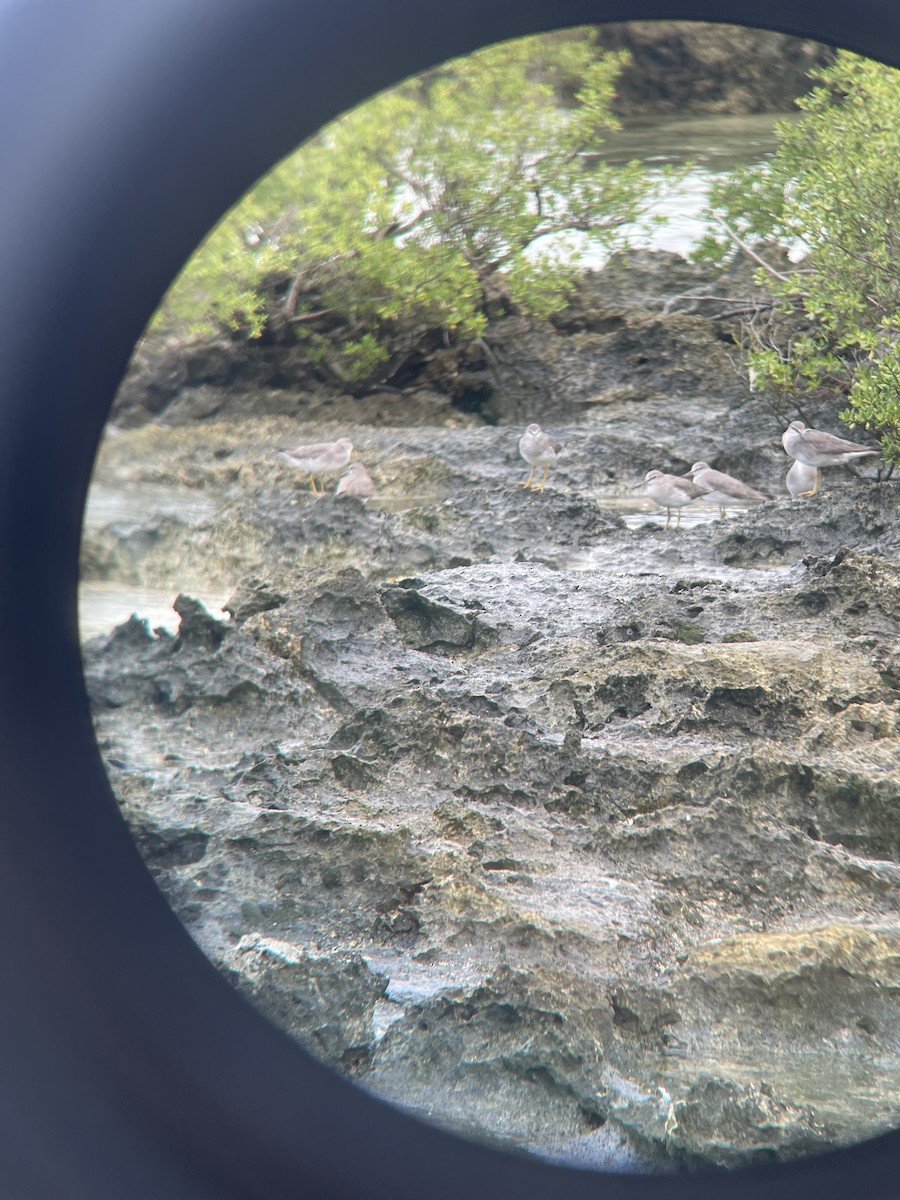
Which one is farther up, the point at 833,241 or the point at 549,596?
the point at 833,241

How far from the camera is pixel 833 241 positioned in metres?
1.89

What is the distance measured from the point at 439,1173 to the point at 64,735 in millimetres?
827

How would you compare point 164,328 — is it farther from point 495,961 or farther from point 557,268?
point 495,961

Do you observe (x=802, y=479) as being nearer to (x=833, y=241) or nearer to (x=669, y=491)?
(x=669, y=491)

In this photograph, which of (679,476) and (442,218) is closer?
(442,218)

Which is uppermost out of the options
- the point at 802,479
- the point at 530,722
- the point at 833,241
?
the point at 833,241

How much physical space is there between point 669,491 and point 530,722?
508mm

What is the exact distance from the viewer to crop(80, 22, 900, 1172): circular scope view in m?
1.84

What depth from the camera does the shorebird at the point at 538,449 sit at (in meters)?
1.97

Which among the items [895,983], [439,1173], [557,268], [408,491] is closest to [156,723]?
[408,491]

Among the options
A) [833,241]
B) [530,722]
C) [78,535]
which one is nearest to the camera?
[78,535]

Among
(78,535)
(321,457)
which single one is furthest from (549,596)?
(78,535)

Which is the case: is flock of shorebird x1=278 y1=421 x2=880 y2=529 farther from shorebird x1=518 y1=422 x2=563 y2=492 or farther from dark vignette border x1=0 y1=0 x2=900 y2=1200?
dark vignette border x1=0 y1=0 x2=900 y2=1200

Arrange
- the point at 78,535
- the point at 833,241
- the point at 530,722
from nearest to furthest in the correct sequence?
the point at 78,535 → the point at 833,241 → the point at 530,722
